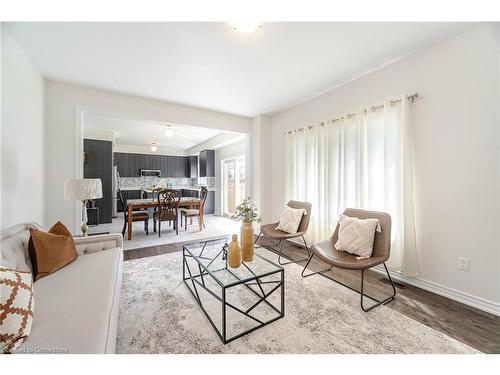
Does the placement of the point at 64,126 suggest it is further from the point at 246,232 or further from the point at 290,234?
the point at 290,234

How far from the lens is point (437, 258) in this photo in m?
2.11

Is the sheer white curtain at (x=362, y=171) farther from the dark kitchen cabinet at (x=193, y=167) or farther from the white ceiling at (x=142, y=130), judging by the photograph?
the dark kitchen cabinet at (x=193, y=167)

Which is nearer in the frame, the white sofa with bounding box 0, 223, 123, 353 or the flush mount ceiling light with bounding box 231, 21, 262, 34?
the white sofa with bounding box 0, 223, 123, 353

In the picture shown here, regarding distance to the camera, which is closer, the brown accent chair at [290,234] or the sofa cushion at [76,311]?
the sofa cushion at [76,311]

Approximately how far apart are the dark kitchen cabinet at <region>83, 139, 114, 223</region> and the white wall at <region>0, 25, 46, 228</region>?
2.63 metres

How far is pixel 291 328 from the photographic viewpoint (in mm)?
1579

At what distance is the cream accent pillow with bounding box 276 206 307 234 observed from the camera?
308cm

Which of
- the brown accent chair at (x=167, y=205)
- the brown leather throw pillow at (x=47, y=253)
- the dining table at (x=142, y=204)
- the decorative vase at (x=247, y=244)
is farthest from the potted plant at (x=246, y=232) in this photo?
the dining table at (x=142, y=204)

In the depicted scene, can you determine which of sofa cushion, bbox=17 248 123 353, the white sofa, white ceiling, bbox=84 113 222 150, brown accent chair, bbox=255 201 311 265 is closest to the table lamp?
the white sofa

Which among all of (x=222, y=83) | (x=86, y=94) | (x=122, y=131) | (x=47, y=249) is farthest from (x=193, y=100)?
(x=122, y=131)

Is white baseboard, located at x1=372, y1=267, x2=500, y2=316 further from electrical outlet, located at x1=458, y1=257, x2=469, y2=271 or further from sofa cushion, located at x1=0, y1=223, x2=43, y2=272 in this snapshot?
sofa cushion, located at x1=0, y1=223, x2=43, y2=272

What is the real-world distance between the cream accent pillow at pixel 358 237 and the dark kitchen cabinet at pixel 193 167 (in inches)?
256

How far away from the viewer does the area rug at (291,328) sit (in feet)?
4.58
